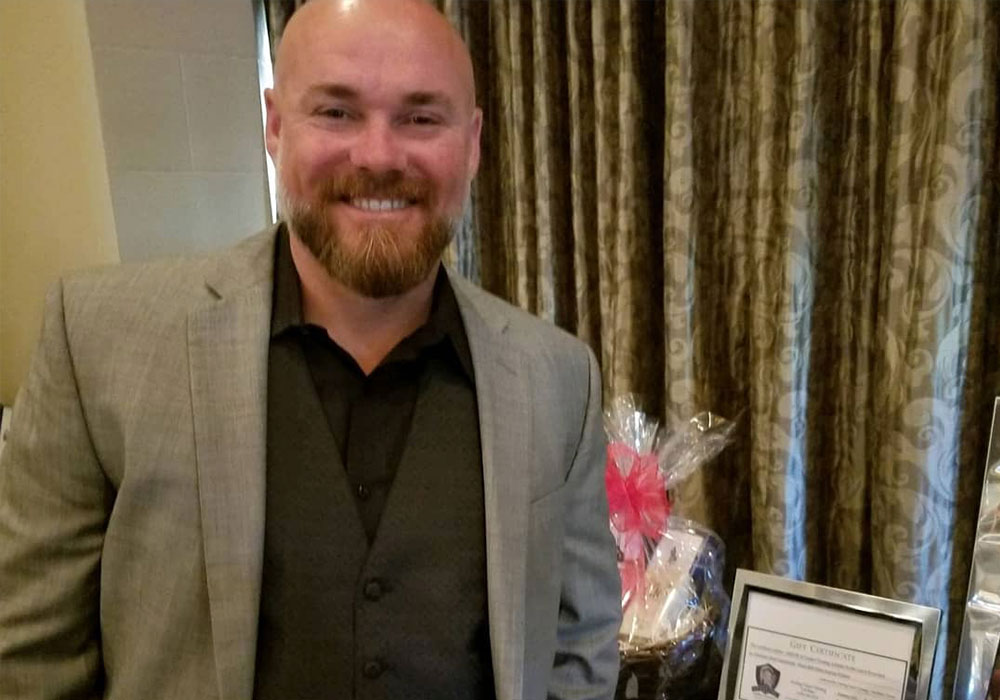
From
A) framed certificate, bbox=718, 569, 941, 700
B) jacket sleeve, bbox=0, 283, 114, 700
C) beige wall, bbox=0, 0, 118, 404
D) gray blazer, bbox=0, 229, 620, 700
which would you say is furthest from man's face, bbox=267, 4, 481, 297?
beige wall, bbox=0, 0, 118, 404

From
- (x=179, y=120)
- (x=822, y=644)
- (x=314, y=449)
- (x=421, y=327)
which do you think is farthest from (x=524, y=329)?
(x=179, y=120)

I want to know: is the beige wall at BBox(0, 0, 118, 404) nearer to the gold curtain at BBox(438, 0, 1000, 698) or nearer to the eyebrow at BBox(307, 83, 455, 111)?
the gold curtain at BBox(438, 0, 1000, 698)

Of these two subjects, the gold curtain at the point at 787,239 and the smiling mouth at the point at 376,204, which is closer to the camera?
the smiling mouth at the point at 376,204

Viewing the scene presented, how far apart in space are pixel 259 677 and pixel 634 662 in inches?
28.6

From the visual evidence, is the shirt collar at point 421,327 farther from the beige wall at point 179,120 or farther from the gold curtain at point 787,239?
the beige wall at point 179,120

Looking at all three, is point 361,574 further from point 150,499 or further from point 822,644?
point 822,644

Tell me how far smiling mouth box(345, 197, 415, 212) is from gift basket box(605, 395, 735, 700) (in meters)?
0.73

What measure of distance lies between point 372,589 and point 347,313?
0.38 metres

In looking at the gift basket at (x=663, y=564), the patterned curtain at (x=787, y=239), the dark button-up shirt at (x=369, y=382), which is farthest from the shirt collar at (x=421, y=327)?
the patterned curtain at (x=787, y=239)

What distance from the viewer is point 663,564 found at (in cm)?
150

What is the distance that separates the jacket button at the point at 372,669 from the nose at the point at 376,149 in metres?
0.63

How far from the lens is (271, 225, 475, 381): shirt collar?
3.35 feet

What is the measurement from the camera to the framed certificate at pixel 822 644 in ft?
4.11

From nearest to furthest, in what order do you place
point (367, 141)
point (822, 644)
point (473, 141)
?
point (367, 141) < point (473, 141) < point (822, 644)
